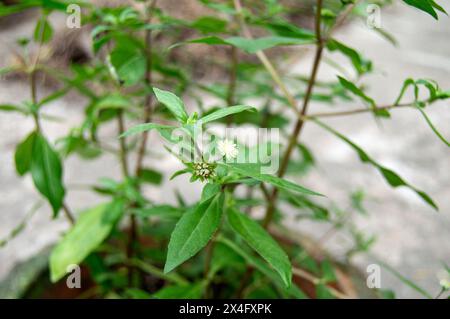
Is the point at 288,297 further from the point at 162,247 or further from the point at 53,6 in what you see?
the point at 53,6

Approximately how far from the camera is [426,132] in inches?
61.2

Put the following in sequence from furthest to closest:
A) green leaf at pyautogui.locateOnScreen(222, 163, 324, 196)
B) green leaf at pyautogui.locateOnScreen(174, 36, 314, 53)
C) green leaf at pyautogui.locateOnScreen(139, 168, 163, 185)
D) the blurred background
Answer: the blurred background
green leaf at pyautogui.locateOnScreen(139, 168, 163, 185)
green leaf at pyautogui.locateOnScreen(174, 36, 314, 53)
green leaf at pyautogui.locateOnScreen(222, 163, 324, 196)

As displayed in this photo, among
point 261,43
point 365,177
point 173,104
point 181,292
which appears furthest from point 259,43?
point 365,177

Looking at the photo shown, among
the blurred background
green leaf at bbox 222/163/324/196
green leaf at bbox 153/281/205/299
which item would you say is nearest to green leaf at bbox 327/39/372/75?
green leaf at bbox 222/163/324/196

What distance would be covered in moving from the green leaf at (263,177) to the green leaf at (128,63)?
0.24 metres

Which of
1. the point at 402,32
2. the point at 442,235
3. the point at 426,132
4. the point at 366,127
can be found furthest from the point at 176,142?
the point at 402,32

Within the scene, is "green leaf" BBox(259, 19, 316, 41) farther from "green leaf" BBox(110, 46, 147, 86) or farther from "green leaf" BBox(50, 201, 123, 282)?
"green leaf" BBox(50, 201, 123, 282)

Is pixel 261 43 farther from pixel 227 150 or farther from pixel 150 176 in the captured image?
pixel 150 176

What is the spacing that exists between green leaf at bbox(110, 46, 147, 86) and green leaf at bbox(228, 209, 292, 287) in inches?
8.9

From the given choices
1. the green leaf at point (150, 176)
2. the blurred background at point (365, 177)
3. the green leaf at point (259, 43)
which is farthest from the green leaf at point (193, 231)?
the blurred background at point (365, 177)

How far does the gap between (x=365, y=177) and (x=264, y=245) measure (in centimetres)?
108

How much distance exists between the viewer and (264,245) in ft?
1.20

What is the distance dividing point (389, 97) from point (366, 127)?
23 centimetres

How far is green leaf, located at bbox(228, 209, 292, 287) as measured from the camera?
349 mm
